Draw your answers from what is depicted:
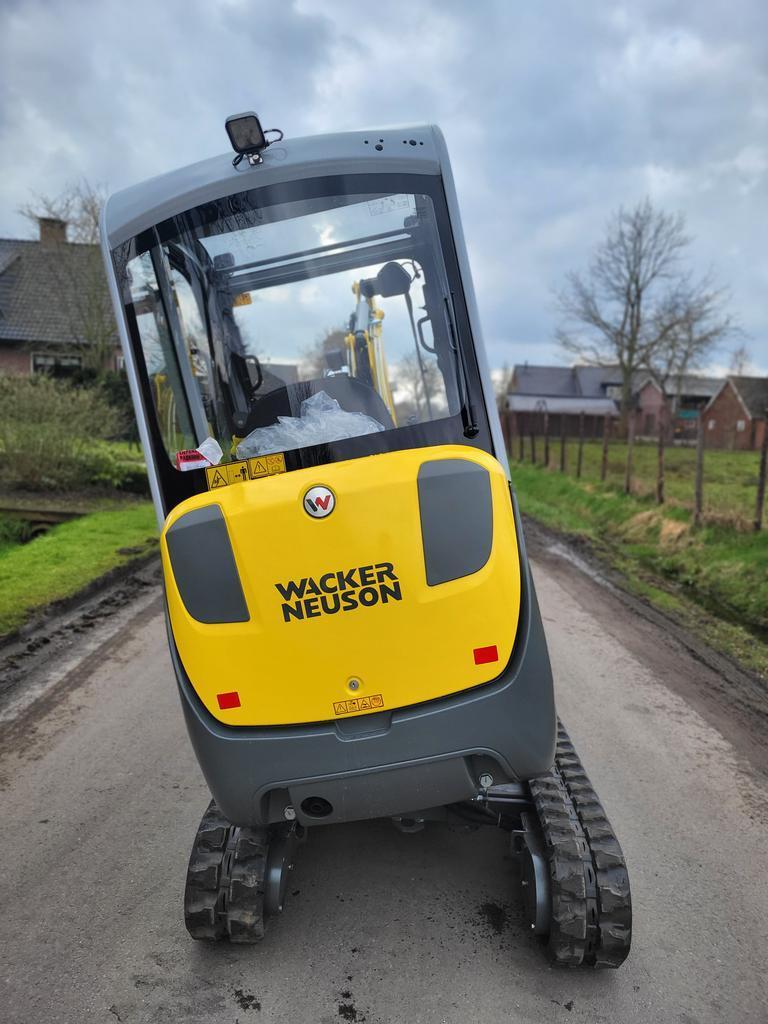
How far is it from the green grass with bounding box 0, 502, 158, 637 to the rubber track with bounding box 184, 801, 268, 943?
448 cm

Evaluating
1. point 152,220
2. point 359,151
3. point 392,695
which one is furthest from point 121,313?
point 392,695

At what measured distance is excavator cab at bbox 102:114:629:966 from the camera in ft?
8.55

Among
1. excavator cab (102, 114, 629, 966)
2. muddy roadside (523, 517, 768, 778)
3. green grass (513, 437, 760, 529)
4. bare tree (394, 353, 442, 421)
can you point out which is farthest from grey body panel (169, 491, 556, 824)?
green grass (513, 437, 760, 529)

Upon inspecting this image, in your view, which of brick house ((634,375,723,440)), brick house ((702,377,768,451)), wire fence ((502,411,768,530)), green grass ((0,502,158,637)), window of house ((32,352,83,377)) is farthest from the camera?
brick house ((634,375,723,440))

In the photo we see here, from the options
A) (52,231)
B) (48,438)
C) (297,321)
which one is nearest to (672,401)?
(52,231)

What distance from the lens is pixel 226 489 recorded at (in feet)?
9.14

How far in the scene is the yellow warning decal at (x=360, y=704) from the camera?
8.71 ft

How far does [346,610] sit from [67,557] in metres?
7.96

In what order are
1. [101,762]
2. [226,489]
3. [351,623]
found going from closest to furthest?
[351,623] → [226,489] → [101,762]

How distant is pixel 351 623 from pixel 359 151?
69.6 inches

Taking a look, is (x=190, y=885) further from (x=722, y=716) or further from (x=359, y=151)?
(x=722, y=716)

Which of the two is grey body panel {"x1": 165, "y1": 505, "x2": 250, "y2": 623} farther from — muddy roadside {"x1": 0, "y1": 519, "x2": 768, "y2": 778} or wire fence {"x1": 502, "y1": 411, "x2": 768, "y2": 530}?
wire fence {"x1": 502, "y1": 411, "x2": 768, "y2": 530}

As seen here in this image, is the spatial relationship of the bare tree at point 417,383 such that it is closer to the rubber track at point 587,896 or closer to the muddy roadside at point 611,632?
the rubber track at point 587,896

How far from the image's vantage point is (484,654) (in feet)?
8.75
